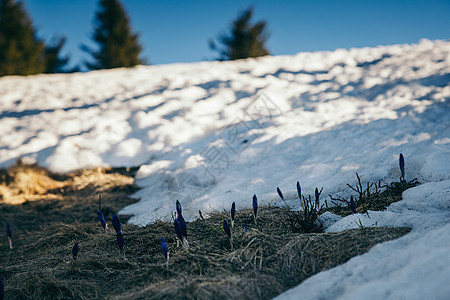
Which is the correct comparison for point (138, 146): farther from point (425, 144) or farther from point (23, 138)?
point (425, 144)

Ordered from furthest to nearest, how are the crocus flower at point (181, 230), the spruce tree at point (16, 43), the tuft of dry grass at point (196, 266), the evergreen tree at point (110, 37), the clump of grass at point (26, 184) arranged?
the evergreen tree at point (110, 37), the spruce tree at point (16, 43), the clump of grass at point (26, 184), the crocus flower at point (181, 230), the tuft of dry grass at point (196, 266)

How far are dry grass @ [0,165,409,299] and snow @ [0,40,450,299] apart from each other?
175 millimetres

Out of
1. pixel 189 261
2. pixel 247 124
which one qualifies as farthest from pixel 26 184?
pixel 189 261

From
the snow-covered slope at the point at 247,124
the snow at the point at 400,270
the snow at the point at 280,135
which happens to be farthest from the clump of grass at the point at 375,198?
the snow at the point at 400,270

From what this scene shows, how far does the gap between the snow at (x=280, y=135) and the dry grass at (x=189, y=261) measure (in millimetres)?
175

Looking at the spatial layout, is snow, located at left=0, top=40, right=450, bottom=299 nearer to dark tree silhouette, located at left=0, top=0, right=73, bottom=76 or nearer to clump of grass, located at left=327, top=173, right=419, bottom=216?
clump of grass, located at left=327, top=173, right=419, bottom=216

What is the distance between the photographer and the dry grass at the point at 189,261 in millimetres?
1519

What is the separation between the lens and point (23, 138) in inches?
237

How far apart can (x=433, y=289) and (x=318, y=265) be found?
2.09 ft

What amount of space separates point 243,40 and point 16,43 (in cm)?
1357

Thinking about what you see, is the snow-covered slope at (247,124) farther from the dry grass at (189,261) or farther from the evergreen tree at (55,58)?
the evergreen tree at (55,58)

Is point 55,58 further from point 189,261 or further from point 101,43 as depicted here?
point 189,261

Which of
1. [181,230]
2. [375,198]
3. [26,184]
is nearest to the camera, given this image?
[181,230]

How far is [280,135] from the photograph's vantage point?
16.3ft
